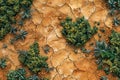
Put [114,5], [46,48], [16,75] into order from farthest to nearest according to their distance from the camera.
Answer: [114,5] → [46,48] → [16,75]

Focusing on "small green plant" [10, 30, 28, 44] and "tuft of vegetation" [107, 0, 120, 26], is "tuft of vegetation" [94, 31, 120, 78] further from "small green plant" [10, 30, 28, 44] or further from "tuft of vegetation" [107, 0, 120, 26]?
"small green plant" [10, 30, 28, 44]

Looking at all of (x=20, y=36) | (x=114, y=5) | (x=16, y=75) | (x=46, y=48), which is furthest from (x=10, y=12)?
(x=114, y=5)

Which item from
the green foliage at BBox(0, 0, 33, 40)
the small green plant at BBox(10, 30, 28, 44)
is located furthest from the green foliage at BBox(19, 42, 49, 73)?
the green foliage at BBox(0, 0, 33, 40)

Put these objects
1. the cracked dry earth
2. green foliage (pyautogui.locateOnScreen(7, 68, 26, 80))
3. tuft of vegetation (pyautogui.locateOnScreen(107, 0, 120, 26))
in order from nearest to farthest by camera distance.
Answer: green foliage (pyautogui.locateOnScreen(7, 68, 26, 80))
the cracked dry earth
tuft of vegetation (pyautogui.locateOnScreen(107, 0, 120, 26))

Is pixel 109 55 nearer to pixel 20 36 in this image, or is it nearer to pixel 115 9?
pixel 115 9

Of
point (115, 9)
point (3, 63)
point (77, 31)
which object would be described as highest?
point (115, 9)

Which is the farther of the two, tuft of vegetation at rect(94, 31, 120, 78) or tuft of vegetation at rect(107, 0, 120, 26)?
tuft of vegetation at rect(107, 0, 120, 26)
